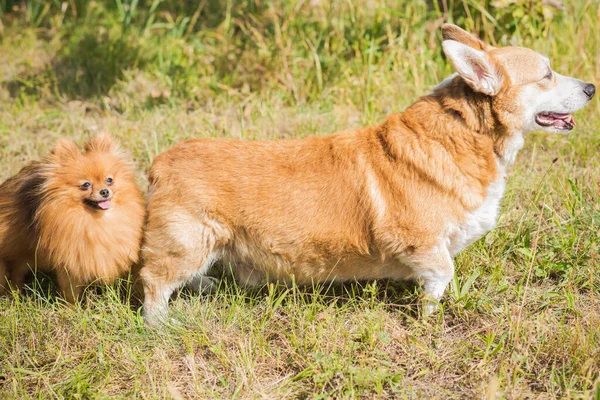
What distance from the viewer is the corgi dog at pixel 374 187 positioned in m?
3.34

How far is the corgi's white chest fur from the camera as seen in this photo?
3.38m

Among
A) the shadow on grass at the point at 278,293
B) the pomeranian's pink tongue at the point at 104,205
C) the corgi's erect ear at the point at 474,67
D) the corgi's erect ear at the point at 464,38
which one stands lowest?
the shadow on grass at the point at 278,293

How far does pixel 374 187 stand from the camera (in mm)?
3412

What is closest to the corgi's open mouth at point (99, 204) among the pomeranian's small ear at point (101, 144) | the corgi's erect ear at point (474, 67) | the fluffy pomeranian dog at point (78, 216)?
the fluffy pomeranian dog at point (78, 216)

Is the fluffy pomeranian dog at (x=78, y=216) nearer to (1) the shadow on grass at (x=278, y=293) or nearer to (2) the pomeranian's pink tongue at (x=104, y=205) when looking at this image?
(2) the pomeranian's pink tongue at (x=104, y=205)

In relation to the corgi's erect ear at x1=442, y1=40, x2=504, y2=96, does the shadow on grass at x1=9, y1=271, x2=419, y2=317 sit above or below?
below

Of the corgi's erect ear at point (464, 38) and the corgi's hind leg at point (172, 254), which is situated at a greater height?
the corgi's erect ear at point (464, 38)

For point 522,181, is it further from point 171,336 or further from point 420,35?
point 171,336

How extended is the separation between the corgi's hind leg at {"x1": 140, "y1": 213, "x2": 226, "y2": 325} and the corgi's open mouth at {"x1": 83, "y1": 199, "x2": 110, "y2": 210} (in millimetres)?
249

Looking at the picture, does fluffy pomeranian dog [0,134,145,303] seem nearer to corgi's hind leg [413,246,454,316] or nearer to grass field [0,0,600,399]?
grass field [0,0,600,399]

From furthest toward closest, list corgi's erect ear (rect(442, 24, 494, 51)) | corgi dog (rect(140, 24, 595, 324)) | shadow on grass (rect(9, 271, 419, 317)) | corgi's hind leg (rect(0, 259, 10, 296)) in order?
corgi's hind leg (rect(0, 259, 10, 296)) < shadow on grass (rect(9, 271, 419, 317)) < corgi's erect ear (rect(442, 24, 494, 51)) < corgi dog (rect(140, 24, 595, 324))

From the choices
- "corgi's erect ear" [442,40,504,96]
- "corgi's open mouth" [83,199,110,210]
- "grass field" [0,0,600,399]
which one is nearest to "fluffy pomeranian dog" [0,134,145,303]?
"corgi's open mouth" [83,199,110,210]

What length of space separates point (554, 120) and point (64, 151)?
9.18ft

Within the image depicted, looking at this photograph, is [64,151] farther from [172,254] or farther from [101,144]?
[172,254]
